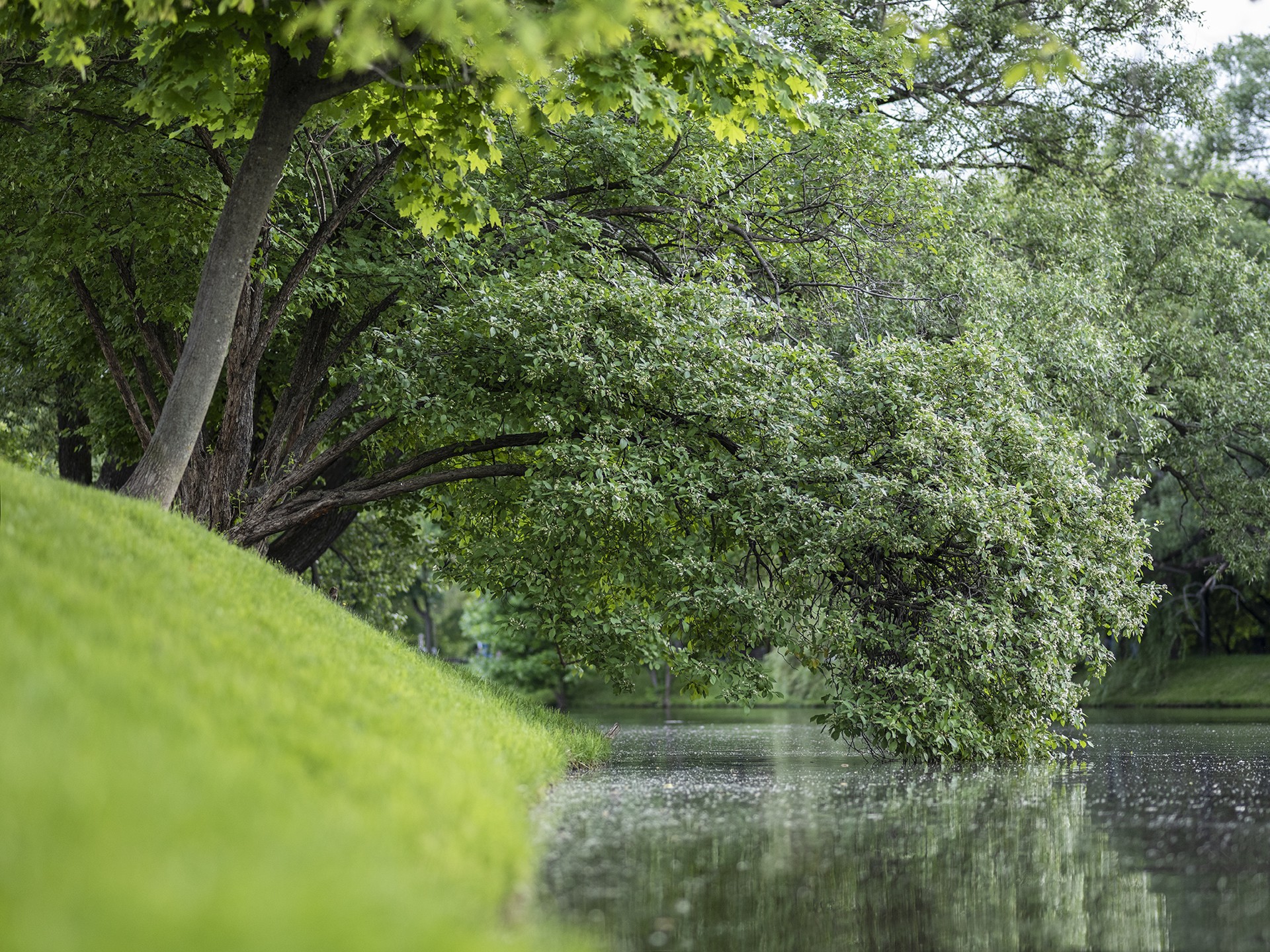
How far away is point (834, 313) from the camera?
20750mm

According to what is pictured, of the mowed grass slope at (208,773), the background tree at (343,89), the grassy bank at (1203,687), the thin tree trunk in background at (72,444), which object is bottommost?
the grassy bank at (1203,687)

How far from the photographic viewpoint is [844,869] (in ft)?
23.3

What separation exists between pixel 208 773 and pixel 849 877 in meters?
3.56

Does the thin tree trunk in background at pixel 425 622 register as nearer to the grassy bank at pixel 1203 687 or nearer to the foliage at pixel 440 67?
the grassy bank at pixel 1203 687

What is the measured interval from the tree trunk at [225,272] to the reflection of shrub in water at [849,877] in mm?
5512

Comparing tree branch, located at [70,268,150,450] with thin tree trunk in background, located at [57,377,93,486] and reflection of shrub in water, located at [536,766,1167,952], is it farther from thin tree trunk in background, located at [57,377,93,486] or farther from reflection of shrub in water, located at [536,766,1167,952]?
reflection of shrub in water, located at [536,766,1167,952]

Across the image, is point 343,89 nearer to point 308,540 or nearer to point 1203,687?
point 308,540

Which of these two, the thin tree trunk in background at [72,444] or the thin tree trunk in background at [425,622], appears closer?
the thin tree trunk in background at [72,444]

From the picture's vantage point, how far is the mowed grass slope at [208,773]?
3.75m

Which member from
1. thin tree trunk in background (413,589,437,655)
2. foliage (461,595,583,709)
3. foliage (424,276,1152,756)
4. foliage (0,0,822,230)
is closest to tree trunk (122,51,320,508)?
foliage (0,0,822,230)

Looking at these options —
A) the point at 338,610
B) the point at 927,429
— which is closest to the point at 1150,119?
the point at 927,429

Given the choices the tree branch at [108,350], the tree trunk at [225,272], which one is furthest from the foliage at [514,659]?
the tree trunk at [225,272]

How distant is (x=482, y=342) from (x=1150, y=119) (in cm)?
1994

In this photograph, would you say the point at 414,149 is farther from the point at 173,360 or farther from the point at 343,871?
the point at 343,871
